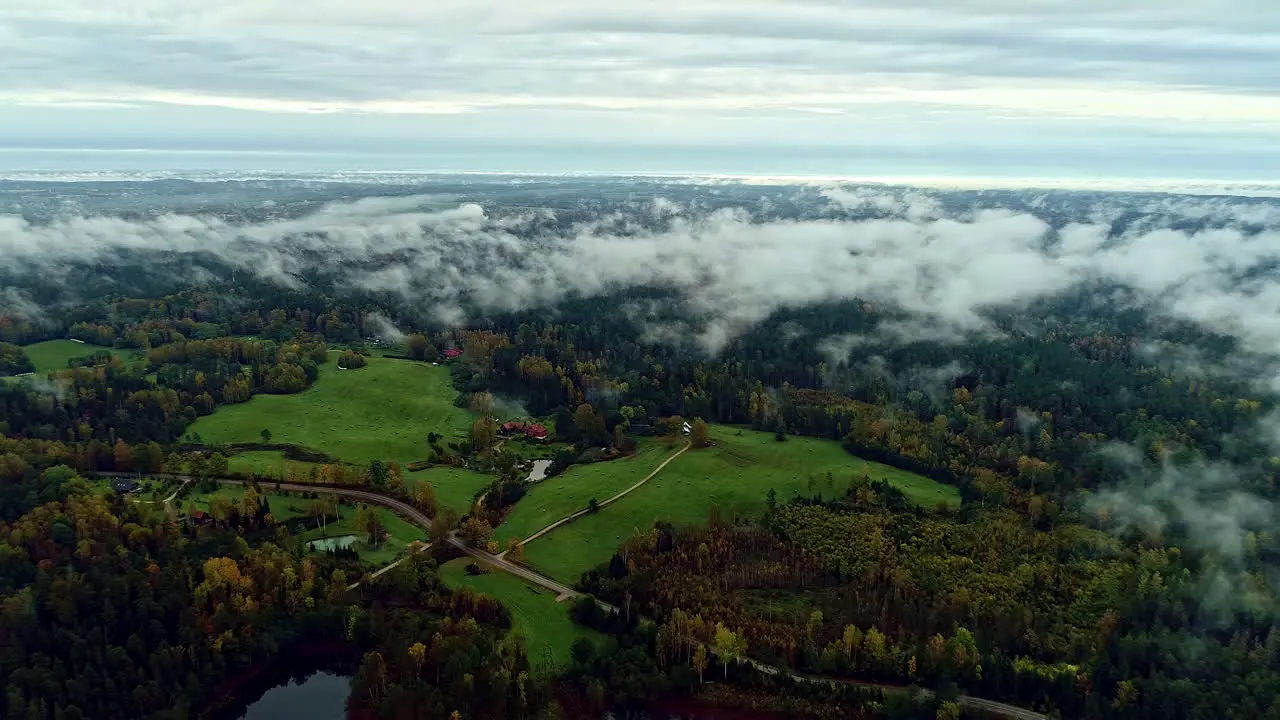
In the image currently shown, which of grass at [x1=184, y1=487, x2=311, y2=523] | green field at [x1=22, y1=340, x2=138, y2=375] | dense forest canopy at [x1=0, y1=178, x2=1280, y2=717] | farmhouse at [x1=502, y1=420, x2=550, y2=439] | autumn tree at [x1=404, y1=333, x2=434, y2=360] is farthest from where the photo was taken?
autumn tree at [x1=404, y1=333, x2=434, y2=360]

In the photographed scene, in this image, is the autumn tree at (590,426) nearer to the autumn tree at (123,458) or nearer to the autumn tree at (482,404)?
the autumn tree at (482,404)

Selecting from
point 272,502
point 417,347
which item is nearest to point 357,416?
point 272,502

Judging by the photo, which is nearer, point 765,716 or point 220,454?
point 765,716

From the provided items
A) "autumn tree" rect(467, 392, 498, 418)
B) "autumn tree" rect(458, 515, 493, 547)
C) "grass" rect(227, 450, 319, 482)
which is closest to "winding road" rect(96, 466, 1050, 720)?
"autumn tree" rect(458, 515, 493, 547)

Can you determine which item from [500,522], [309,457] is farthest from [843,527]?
[309,457]

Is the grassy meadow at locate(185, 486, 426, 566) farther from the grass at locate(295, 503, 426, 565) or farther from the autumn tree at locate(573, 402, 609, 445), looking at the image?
the autumn tree at locate(573, 402, 609, 445)

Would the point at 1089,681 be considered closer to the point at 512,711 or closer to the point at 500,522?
the point at 512,711
